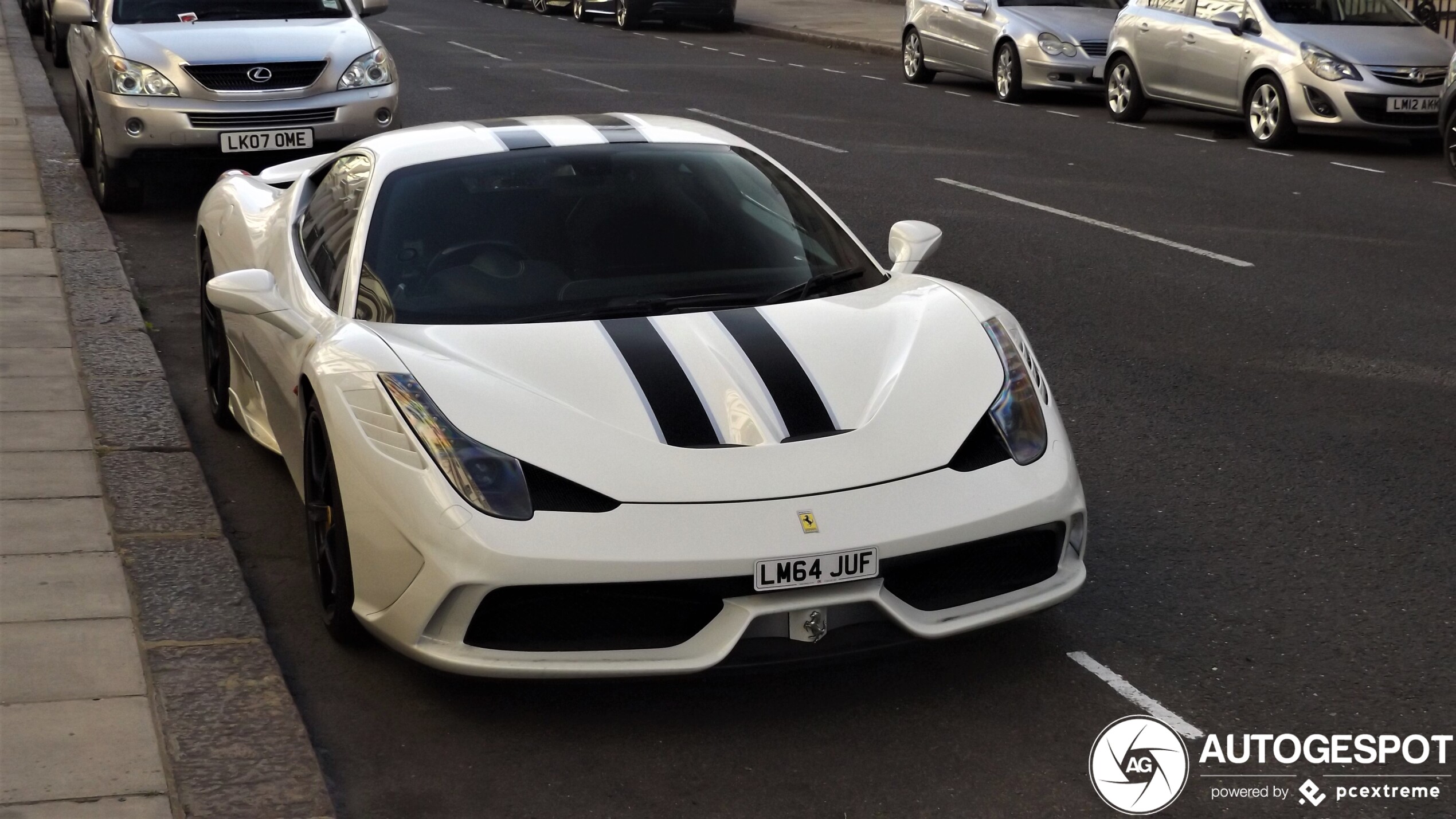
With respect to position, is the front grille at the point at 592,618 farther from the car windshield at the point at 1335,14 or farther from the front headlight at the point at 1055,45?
the front headlight at the point at 1055,45

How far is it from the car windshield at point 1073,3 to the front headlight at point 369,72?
10.1 metres

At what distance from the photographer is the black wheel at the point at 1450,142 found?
13.2 metres

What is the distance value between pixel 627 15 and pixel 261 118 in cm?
2121

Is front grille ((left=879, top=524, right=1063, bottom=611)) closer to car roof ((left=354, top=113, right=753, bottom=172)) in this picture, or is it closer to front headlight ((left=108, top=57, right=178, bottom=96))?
car roof ((left=354, top=113, right=753, bottom=172))

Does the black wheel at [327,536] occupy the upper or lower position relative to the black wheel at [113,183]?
upper

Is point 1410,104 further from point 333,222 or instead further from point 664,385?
point 664,385

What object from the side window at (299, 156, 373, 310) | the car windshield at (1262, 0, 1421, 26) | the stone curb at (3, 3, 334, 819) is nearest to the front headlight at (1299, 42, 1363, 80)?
the car windshield at (1262, 0, 1421, 26)

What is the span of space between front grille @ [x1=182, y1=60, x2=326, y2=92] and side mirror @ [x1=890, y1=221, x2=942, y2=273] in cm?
684

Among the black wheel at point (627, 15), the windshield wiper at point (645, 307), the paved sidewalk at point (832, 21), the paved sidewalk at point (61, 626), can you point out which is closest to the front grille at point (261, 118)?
the paved sidewalk at point (61, 626)

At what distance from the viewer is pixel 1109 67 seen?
17875 millimetres

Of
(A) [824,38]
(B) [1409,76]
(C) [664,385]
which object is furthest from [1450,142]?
(A) [824,38]

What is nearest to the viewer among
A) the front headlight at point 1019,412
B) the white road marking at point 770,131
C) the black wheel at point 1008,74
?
the front headlight at point 1019,412

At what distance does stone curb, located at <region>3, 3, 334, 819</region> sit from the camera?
3721 millimetres

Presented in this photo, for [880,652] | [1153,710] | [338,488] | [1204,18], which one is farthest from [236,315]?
[1204,18]
